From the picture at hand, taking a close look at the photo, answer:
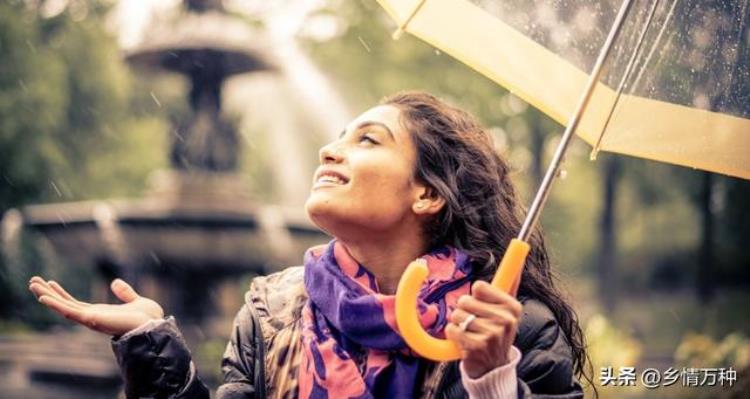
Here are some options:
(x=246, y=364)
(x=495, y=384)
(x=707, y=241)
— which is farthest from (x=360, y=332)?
(x=707, y=241)

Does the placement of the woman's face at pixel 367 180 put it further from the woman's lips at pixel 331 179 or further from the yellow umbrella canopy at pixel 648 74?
the yellow umbrella canopy at pixel 648 74

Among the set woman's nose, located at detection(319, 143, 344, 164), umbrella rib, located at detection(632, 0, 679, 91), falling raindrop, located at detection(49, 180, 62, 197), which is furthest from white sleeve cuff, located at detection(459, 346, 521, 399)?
falling raindrop, located at detection(49, 180, 62, 197)

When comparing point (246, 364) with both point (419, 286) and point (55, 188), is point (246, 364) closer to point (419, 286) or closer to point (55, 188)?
point (419, 286)

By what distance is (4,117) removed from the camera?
2116 cm

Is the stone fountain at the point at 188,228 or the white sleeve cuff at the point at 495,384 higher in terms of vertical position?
the white sleeve cuff at the point at 495,384

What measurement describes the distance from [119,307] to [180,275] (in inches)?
414

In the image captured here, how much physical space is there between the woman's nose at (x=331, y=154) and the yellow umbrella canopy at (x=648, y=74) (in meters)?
0.58

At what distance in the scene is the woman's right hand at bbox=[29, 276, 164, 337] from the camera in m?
2.61

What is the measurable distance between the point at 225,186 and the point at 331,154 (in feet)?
35.1

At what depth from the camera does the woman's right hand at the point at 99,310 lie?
261cm

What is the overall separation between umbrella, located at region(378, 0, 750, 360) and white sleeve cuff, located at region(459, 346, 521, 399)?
0.91 m

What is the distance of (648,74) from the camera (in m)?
3.01

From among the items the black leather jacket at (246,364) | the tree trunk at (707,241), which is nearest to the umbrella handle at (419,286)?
the black leather jacket at (246,364)

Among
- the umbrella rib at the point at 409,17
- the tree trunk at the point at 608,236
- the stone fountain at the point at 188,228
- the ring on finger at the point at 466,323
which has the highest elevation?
the umbrella rib at the point at 409,17
